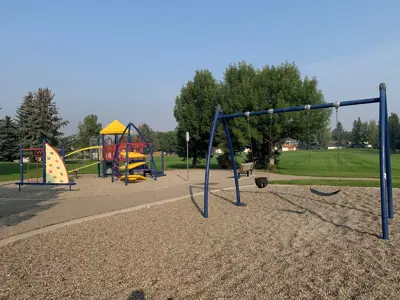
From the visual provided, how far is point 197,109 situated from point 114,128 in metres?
9.76

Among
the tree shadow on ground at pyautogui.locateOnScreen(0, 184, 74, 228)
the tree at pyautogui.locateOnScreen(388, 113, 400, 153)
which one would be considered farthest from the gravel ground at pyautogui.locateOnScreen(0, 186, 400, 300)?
the tree at pyautogui.locateOnScreen(388, 113, 400, 153)

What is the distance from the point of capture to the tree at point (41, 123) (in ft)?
146

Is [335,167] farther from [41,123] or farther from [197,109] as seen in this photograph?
[41,123]

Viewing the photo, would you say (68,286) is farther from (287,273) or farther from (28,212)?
(28,212)

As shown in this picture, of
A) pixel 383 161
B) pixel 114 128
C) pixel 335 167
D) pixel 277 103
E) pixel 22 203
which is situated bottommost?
pixel 335 167

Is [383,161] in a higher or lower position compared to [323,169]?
higher

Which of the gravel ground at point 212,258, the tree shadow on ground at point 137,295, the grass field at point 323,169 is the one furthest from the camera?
the grass field at point 323,169

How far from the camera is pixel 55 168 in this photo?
579 inches

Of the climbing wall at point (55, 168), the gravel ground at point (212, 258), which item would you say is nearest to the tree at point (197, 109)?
the climbing wall at point (55, 168)

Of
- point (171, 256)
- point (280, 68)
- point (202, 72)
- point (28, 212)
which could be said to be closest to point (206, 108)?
point (202, 72)

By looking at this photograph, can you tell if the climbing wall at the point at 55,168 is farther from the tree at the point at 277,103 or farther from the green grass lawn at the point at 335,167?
the tree at the point at 277,103

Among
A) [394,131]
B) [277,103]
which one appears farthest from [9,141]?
[394,131]

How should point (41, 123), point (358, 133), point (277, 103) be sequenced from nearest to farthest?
point (277, 103) < point (41, 123) < point (358, 133)

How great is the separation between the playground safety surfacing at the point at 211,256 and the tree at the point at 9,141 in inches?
1718
